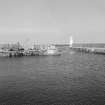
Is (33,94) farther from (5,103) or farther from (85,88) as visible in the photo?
(85,88)

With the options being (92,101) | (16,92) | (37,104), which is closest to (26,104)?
(37,104)

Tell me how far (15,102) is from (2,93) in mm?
4753

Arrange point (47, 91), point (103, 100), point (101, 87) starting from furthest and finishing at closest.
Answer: point (101, 87), point (47, 91), point (103, 100)

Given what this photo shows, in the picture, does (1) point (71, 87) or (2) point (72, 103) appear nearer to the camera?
(2) point (72, 103)

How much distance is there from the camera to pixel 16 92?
22.0 meters

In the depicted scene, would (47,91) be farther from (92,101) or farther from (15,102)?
(92,101)

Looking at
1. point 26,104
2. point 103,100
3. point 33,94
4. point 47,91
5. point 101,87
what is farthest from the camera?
point 101,87

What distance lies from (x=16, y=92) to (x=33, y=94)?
3.27m

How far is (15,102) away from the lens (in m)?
18.2

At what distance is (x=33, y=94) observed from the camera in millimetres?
21250

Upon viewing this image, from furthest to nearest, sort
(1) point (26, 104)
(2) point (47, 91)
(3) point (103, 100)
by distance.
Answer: (2) point (47, 91)
(3) point (103, 100)
(1) point (26, 104)

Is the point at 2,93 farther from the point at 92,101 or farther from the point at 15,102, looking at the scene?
the point at 92,101

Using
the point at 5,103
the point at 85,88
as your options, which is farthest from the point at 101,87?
the point at 5,103

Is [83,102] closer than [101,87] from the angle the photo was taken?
Yes
